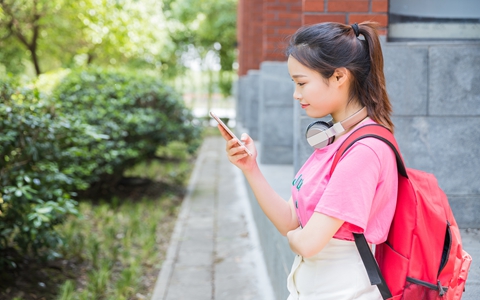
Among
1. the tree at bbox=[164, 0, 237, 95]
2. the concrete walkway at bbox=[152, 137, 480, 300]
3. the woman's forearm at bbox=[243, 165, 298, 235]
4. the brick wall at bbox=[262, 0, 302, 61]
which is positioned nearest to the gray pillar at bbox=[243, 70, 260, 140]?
the concrete walkway at bbox=[152, 137, 480, 300]

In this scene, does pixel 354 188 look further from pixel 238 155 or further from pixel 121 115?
pixel 121 115

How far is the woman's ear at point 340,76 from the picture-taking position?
1.88 metres

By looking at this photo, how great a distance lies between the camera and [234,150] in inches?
76.9

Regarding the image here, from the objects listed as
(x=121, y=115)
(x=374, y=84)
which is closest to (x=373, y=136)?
(x=374, y=84)

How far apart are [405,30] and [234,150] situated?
2.69 m

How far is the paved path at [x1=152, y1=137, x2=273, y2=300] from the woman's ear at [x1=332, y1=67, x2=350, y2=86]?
3.07 meters

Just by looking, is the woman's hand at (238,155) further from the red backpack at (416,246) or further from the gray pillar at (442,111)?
the gray pillar at (442,111)

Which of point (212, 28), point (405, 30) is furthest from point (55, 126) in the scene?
point (212, 28)

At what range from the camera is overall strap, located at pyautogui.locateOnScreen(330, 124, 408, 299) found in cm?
178

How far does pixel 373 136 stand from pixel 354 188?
0.58 feet

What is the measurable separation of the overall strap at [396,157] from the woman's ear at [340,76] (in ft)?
0.57

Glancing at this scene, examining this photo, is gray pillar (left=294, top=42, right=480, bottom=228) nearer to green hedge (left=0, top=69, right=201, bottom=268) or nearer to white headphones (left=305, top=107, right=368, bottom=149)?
white headphones (left=305, top=107, right=368, bottom=149)

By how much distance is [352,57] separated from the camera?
74.1 inches

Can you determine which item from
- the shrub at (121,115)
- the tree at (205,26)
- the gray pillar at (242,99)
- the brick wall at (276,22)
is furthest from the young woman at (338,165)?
the tree at (205,26)
